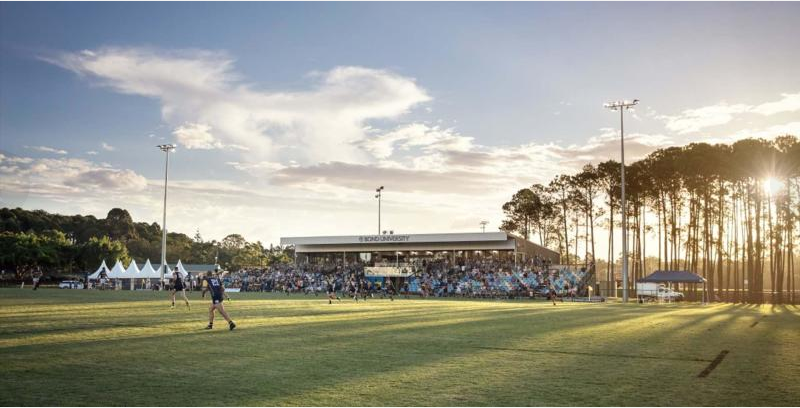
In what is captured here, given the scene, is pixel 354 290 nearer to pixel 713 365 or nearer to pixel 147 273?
pixel 147 273

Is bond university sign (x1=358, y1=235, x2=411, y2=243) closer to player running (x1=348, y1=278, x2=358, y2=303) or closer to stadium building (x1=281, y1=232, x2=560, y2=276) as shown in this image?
stadium building (x1=281, y1=232, x2=560, y2=276)

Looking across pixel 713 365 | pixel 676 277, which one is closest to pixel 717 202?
pixel 676 277

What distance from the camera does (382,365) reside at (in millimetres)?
11711

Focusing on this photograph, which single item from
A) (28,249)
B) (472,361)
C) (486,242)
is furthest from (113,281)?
(472,361)

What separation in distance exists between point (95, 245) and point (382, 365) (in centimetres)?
9596

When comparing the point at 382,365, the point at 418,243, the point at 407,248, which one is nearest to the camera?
the point at 382,365

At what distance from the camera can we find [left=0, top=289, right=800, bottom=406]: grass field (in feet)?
28.6

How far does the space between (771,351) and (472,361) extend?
8.14 meters

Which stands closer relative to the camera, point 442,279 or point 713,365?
point 713,365

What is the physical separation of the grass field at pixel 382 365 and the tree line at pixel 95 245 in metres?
77.4

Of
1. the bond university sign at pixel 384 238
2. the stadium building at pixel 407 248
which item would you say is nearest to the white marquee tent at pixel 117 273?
the stadium building at pixel 407 248

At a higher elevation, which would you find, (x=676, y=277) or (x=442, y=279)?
(x=676, y=277)

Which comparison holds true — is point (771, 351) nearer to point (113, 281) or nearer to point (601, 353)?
point (601, 353)

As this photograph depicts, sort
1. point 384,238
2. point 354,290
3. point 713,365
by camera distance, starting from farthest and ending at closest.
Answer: point 384,238
point 354,290
point 713,365
